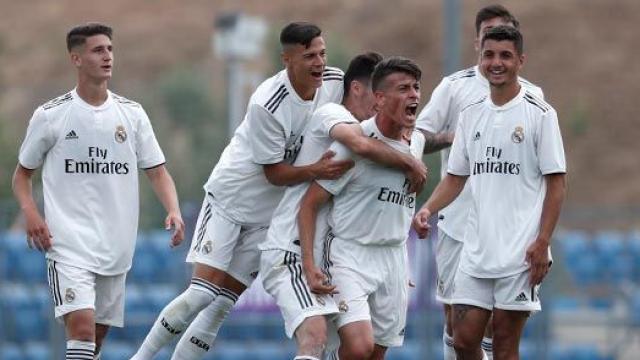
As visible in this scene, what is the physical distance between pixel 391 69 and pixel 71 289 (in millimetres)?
2625

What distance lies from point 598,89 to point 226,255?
4522cm

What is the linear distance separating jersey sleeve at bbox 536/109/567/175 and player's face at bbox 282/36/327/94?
1482mm

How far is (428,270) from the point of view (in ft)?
61.4

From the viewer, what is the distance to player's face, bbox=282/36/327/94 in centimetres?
999

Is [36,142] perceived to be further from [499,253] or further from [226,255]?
[499,253]

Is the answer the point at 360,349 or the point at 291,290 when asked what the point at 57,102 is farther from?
the point at 360,349

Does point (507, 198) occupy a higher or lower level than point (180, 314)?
higher

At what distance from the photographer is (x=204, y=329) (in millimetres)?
10969

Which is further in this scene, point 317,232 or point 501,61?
point 317,232

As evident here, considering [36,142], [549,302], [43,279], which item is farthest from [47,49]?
[36,142]

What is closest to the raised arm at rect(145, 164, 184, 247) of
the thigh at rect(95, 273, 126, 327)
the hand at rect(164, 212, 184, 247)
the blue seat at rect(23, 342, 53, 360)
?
the hand at rect(164, 212, 184, 247)

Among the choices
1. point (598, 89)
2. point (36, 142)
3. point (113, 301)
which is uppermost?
point (598, 89)

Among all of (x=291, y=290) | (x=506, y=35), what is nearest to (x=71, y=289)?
(x=291, y=290)

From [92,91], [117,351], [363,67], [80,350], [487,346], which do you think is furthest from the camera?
[117,351]
